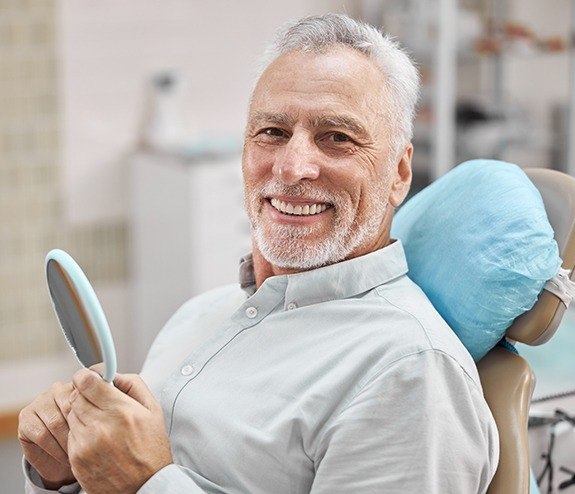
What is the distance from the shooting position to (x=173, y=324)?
1880mm

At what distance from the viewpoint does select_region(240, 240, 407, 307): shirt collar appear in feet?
5.10

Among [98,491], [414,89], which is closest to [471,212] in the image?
[414,89]

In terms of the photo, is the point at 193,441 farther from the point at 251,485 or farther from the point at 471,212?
the point at 471,212

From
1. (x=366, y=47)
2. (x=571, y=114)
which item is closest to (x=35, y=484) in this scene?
(x=366, y=47)

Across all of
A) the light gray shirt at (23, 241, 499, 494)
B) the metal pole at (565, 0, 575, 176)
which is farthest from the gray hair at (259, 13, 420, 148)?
the metal pole at (565, 0, 575, 176)

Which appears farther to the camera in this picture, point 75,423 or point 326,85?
point 326,85

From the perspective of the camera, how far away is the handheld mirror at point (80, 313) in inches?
52.1

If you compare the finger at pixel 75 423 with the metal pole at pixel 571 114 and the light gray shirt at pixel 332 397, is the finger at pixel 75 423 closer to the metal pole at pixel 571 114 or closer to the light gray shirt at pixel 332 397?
the light gray shirt at pixel 332 397

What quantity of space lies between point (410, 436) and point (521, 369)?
310mm

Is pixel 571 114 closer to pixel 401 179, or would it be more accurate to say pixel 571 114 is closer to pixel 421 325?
pixel 401 179

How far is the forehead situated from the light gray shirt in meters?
0.23

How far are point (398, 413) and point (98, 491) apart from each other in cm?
42

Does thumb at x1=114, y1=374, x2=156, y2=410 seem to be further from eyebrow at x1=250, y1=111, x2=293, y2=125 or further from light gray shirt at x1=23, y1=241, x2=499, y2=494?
eyebrow at x1=250, y1=111, x2=293, y2=125

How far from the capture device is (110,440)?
4.47 ft
